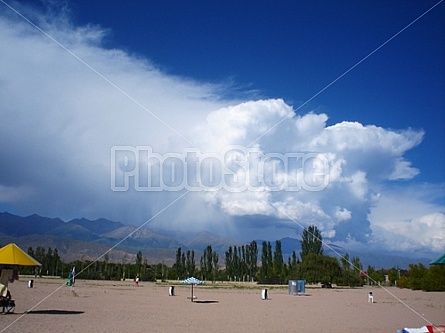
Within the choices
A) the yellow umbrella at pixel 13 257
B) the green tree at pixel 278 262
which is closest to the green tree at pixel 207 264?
the green tree at pixel 278 262

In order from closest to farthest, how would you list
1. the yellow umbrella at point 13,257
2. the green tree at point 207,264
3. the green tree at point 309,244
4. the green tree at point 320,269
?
1. the yellow umbrella at point 13,257
2. the green tree at point 320,269
3. the green tree at point 309,244
4. the green tree at point 207,264

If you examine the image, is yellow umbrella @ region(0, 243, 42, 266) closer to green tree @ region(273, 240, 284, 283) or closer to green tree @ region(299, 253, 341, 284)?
green tree @ region(299, 253, 341, 284)

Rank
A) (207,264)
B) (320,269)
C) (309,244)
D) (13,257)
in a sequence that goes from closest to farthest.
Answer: (13,257)
(320,269)
(309,244)
(207,264)

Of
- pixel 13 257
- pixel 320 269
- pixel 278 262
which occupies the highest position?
pixel 13 257

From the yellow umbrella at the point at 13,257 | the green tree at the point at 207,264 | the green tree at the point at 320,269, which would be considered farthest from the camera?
the green tree at the point at 207,264

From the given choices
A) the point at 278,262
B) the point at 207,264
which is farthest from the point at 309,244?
the point at 207,264

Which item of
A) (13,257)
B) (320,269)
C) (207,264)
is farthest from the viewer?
(207,264)

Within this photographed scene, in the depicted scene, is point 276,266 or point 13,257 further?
point 276,266

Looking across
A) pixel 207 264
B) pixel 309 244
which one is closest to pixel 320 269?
pixel 309 244

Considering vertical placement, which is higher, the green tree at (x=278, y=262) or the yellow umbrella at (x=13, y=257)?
the yellow umbrella at (x=13, y=257)

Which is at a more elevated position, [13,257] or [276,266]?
[13,257]

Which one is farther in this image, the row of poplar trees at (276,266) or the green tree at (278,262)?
the green tree at (278,262)

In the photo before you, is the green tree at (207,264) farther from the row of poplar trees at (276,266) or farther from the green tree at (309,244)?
the green tree at (309,244)

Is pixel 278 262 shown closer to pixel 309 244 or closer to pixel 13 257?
pixel 309 244
